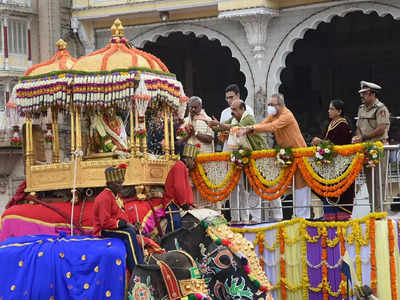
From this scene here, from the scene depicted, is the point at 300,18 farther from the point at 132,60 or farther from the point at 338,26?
the point at 132,60

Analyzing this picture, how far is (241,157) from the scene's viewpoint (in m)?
13.8

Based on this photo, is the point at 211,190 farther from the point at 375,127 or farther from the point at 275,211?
the point at 375,127

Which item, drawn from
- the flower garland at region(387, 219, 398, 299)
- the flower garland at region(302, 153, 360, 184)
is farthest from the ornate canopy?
the flower garland at region(387, 219, 398, 299)

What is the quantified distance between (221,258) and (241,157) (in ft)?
11.4

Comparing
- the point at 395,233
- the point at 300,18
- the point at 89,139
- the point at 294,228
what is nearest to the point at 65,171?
the point at 89,139

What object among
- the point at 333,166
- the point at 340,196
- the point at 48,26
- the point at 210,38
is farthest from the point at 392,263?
the point at 48,26

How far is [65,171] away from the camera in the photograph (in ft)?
41.3

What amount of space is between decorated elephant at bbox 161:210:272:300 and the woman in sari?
2.93 meters

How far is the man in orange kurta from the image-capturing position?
13602 mm

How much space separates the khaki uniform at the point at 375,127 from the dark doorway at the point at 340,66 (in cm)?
1202

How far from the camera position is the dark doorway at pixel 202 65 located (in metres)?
28.0

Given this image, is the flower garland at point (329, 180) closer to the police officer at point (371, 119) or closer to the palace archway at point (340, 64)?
the police officer at point (371, 119)

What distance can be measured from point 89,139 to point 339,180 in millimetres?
3335

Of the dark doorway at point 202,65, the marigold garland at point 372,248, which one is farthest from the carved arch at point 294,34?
the marigold garland at point 372,248
